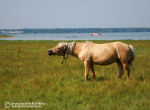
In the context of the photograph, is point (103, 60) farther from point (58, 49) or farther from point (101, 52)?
point (58, 49)

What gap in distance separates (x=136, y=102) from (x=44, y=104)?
2.73 m

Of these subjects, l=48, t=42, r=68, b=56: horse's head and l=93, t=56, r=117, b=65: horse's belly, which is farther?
l=48, t=42, r=68, b=56: horse's head

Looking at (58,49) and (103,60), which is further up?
(58,49)

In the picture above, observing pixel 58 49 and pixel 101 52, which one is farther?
pixel 58 49

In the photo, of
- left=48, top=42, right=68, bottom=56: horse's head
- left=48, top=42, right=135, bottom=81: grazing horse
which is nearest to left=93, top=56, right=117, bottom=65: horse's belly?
left=48, top=42, right=135, bottom=81: grazing horse

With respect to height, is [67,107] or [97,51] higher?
[97,51]

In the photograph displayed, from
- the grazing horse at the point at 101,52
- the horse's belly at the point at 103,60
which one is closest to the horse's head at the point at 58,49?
the grazing horse at the point at 101,52

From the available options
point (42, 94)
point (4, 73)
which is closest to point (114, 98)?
point (42, 94)

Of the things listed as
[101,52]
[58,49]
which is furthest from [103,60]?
[58,49]

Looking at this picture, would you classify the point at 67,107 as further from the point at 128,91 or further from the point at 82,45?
the point at 82,45

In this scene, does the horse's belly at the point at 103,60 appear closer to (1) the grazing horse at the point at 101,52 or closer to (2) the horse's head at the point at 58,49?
(1) the grazing horse at the point at 101,52

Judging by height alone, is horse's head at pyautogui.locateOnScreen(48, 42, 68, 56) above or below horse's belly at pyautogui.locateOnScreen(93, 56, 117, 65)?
above

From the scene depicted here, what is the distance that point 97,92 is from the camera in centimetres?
655

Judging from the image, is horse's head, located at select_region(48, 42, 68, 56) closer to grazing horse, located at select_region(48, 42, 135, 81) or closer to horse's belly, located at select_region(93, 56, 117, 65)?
grazing horse, located at select_region(48, 42, 135, 81)
